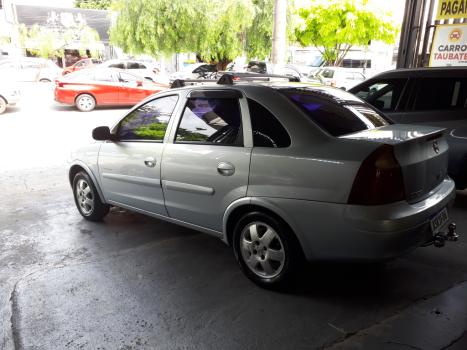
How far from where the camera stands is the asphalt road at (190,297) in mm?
2611

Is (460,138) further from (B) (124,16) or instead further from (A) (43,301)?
(B) (124,16)

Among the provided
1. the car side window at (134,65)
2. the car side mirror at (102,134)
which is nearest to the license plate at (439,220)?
the car side mirror at (102,134)

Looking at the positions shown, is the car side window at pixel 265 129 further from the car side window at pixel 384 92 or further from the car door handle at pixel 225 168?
the car side window at pixel 384 92

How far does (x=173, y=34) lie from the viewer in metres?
15.8

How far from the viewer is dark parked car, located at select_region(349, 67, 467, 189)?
15.7 feet

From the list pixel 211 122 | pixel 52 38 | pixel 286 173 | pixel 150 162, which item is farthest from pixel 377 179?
pixel 52 38

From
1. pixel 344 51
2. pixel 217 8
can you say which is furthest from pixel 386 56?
pixel 217 8

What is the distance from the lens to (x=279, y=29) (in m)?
8.59

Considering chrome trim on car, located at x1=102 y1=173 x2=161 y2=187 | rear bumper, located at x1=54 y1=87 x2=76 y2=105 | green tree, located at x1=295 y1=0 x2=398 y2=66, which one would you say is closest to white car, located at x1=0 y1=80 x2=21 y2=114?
rear bumper, located at x1=54 y1=87 x2=76 y2=105

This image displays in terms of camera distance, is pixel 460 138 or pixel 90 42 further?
pixel 90 42

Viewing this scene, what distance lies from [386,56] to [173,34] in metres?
24.7

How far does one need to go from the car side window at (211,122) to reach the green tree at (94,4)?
4790 cm

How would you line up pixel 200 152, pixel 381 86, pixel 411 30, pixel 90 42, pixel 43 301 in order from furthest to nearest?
pixel 90 42 → pixel 411 30 → pixel 381 86 → pixel 200 152 → pixel 43 301

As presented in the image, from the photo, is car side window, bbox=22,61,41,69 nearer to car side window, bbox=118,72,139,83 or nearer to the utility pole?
car side window, bbox=118,72,139,83
